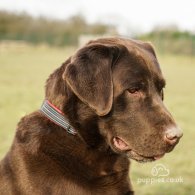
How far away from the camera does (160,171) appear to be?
751 cm

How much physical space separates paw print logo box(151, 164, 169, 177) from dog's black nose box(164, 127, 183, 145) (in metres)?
3.72

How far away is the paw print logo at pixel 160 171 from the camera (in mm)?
7233

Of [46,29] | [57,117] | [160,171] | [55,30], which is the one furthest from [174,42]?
[57,117]

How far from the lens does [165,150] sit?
357cm

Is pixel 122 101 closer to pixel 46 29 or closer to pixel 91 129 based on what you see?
pixel 91 129

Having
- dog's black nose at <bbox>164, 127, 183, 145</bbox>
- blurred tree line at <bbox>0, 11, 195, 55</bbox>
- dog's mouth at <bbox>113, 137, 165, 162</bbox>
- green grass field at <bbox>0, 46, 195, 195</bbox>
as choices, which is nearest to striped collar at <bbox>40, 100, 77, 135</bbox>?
dog's mouth at <bbox>113, 137, 165, 162</bbox>

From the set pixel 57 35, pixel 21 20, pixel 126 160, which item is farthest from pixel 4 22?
pixel 126 160

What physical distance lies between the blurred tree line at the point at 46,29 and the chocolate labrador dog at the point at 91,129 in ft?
214

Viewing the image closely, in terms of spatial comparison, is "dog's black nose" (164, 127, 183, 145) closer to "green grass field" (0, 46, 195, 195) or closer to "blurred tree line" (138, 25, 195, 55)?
"green grass field" (0, 46, 195, 195)

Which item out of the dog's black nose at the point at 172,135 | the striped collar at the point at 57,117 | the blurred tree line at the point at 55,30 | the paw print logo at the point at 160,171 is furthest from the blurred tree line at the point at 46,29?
the dog's black nose at the point at 172,135

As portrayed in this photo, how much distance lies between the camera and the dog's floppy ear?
3.48 meters

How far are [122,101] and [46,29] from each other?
74964mm

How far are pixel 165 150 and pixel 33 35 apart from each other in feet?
229

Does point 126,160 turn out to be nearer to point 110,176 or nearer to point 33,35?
point 110,176
